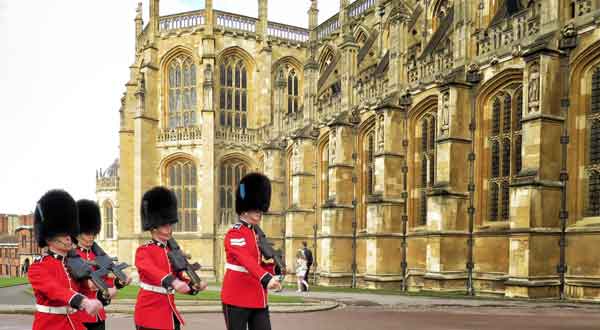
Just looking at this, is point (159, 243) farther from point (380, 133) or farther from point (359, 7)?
point (359, 7)

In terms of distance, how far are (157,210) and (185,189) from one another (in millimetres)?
34227

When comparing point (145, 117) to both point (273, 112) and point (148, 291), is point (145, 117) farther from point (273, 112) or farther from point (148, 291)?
point (148, 291)

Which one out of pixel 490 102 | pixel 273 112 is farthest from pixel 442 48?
pixel 273 112

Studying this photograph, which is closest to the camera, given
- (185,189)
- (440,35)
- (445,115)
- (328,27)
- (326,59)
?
(445,115)

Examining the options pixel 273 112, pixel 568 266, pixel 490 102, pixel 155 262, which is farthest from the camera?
pixel 273 112

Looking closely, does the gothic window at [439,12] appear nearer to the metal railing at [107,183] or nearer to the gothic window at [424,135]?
the gothic window at [424,135]

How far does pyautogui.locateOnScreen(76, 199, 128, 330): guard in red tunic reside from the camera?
22.5 ft

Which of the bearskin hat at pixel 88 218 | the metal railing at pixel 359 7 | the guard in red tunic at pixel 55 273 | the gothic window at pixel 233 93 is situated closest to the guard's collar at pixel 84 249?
the bearskin hat at pixel 88 218

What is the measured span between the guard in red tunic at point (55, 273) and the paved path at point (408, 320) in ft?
22.4

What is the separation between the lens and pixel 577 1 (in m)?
18.2

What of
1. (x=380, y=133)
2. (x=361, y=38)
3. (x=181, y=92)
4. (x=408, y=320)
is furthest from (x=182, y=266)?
(x=181, y=92)

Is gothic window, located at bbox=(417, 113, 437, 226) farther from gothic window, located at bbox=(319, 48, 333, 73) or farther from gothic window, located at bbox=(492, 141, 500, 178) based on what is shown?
gothic window, located at bbox=(319, 48, 333, 73)

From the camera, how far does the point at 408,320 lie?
13773mm

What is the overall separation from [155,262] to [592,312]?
38.4 feet
